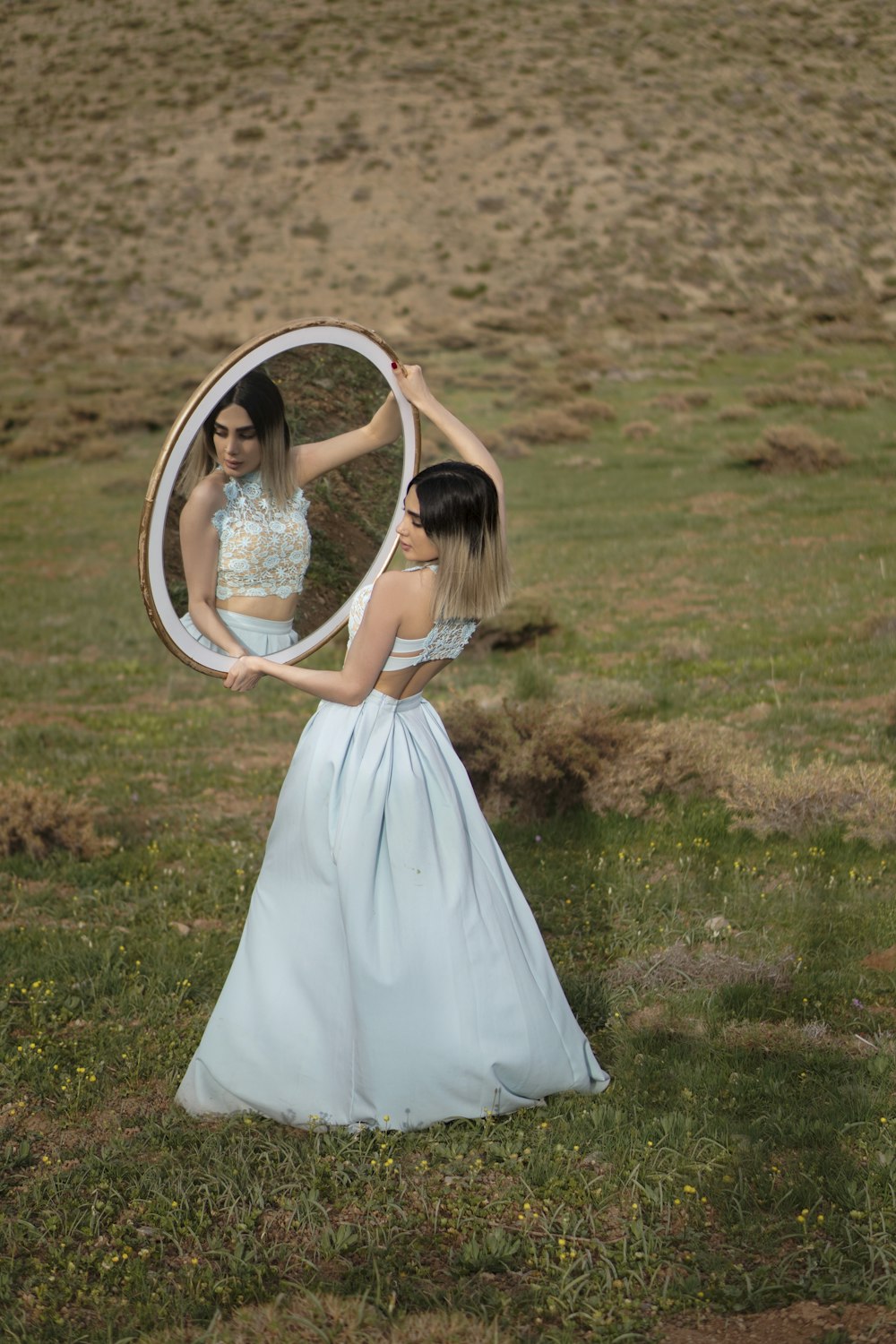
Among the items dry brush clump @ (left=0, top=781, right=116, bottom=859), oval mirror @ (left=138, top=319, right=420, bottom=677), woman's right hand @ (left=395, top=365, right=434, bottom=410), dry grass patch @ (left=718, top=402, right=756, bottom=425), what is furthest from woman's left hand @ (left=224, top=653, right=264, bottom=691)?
dry grass patch @ (left=718, top=402, right=756, bottom=425)

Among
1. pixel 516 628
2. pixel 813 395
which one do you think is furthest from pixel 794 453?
pixel 516 628

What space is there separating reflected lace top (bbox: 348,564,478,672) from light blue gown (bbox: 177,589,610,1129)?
0.23 m

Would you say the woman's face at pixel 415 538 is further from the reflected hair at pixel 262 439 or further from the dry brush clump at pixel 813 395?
the dry brush clump at pixel 813 395

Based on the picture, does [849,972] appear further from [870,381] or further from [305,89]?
[305,89]

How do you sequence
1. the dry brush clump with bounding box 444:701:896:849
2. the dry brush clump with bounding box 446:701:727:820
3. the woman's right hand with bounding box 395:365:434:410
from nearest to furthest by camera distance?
the woman's right hand with bounding box 395:365:434:410 → the dry brush clump with bounding box 444:701:896:849 → the dry brush clump with bounding box 446:701:727:820

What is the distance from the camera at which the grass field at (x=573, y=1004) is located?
394 cm

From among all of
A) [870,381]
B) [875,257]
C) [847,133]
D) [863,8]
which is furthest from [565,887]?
[863,8]

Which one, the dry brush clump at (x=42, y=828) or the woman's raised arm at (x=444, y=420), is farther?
the dry brush clump at (x=42, y=828)

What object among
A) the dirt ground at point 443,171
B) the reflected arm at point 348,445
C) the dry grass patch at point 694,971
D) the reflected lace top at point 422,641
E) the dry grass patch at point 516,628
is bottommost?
the dirt ground at point 443,171

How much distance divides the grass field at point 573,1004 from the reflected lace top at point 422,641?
66.3 inches

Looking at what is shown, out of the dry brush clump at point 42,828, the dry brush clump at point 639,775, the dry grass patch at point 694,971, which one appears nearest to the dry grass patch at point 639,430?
the dry brush clump at point 639,775

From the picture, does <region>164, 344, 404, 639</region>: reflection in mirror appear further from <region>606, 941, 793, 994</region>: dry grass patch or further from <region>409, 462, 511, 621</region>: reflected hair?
<region>606, 941, 793, 994</region>: dry grass patch

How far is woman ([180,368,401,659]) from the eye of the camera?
402 centimetres

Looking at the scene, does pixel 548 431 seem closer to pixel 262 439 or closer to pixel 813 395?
pixel 813 395
